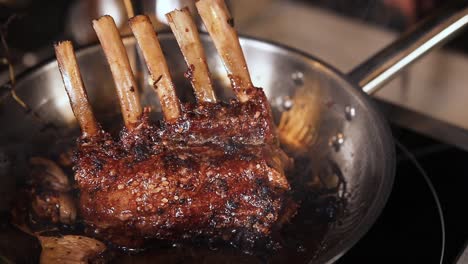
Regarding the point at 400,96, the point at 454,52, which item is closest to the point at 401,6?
the point at 454,52

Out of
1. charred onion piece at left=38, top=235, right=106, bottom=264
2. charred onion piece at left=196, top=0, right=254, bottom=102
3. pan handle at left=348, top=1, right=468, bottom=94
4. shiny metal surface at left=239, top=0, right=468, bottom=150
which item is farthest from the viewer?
shiny metal surface at left=239, top=0, right=468, bottom=150

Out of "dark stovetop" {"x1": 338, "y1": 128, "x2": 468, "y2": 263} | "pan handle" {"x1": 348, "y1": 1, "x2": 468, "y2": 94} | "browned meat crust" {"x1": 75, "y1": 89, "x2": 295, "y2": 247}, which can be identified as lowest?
"dark stovetop" {"x1": 338, "y1": 128, "x2": 468, "y2": 263}

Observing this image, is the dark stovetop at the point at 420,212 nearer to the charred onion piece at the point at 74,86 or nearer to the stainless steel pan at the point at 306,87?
the stainless steel pan at the point at 306,87

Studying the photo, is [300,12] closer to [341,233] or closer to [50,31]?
[50,31]

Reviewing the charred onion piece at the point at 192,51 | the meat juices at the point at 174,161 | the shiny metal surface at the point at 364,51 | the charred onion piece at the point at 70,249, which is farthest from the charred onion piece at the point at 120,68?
the shiny metal surface at the point at 364,51

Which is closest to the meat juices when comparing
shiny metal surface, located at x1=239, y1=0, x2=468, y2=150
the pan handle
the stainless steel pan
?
the stainless steel pan

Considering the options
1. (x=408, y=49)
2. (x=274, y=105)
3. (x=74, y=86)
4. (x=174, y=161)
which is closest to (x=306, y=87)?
(x=274, y=105)

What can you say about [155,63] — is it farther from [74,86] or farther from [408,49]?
[408,49]

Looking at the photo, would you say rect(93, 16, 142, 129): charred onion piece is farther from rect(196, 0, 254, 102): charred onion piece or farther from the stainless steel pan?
the stainless steel pan
